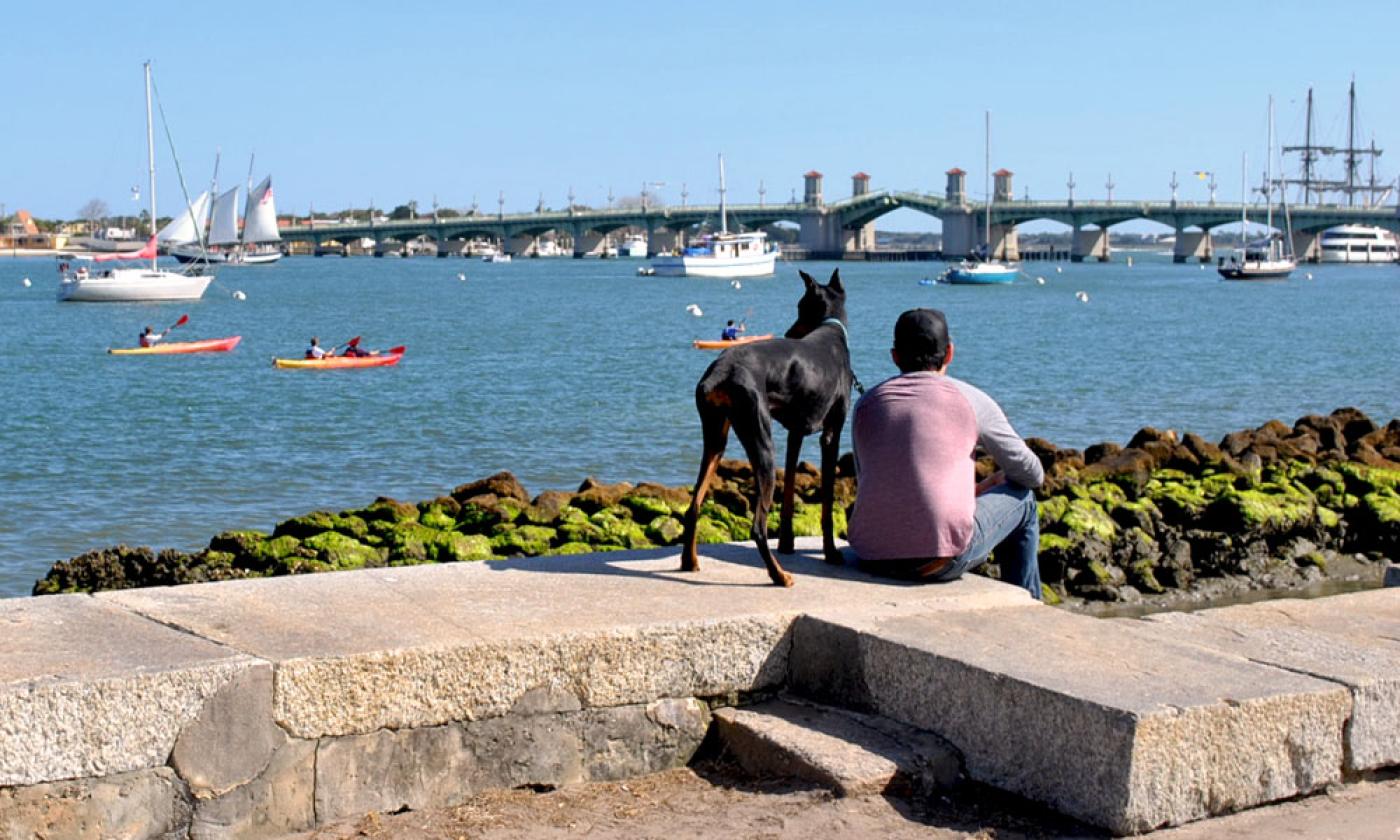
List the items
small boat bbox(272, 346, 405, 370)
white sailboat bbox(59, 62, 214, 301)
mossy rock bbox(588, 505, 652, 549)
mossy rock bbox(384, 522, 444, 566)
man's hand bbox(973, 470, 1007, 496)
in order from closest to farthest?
man's hand bbox(973, 470, 1007, 496)
mossy rock bbox(384, 522, 444, 566)
mossy rock bbox(588, 505, 652, 549)
small boat bbox(272, 346, 405, 370)
white sailboat bbox(59, 62, 214, 301)

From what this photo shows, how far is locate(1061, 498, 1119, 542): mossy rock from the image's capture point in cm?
1232

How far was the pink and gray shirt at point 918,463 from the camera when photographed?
6016 mm

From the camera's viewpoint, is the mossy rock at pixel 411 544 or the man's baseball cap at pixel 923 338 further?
the mossy rock at pixel 411 544

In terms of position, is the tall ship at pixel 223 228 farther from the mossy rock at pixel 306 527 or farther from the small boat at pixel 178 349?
the mossy rock at pixel 306 527

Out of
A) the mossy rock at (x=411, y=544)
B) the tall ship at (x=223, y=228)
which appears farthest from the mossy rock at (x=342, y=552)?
the tall ship at (x=223, y=228)

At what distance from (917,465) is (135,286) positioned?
66.2m

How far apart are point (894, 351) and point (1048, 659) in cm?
164

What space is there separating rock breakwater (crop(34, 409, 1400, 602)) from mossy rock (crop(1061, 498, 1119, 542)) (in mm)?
16

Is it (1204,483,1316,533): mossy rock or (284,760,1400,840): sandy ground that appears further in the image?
(1204,483,1316,533): mossy rock

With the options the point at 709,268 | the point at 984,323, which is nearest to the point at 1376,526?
the point at 984,323

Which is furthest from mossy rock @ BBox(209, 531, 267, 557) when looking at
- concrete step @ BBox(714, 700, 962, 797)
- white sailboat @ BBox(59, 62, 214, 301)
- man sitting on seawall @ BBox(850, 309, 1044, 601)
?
white sailboat @ BBox(59, 62, 214, 301)

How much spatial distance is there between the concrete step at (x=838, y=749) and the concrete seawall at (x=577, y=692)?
0.07m

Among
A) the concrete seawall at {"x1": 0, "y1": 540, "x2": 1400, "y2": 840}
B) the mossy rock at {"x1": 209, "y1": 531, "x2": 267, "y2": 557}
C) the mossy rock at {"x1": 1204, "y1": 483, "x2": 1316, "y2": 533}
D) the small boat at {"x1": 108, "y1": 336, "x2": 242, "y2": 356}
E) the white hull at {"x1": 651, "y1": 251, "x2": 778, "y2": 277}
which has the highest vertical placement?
the concrete seawall at {"x1": 0, "y1": 540, "x2": 1400, "y2": 840}

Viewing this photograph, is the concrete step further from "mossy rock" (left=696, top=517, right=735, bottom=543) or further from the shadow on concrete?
"mossy rock" (left=696, top=517, right=735, bottom=543)
